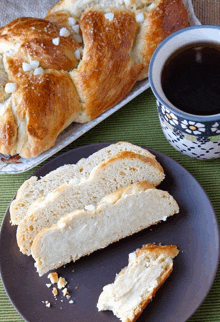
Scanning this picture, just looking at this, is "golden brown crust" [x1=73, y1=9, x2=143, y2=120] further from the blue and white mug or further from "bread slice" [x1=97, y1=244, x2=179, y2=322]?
"bread slice" [x1=97, y1=244, x2=179, y2=322]

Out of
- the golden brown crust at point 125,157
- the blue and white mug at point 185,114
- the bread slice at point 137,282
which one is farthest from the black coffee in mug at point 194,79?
the bread slice at point 137,282

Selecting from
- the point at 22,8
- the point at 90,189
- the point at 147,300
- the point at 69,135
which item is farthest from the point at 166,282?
the point at 22,8

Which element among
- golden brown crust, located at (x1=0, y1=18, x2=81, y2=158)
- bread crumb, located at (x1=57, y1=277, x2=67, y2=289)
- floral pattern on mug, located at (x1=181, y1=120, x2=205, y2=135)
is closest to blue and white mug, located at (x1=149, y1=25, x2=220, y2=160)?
floral pattern on mug, located at (x1=181, y1=120, x2=205, y2=135)

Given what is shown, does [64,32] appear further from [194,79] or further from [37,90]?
[194,79]

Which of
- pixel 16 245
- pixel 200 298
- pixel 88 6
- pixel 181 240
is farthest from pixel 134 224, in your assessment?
pixel 88 6

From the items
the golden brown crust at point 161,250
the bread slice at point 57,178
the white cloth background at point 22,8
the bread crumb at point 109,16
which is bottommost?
the golden brown crust at point 161,250

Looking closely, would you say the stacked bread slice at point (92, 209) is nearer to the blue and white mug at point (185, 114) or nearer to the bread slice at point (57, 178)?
the bread slice at point (57, 178)

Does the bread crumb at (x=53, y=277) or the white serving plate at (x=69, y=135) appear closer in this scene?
the bread crumb at (x=53, y=277)
